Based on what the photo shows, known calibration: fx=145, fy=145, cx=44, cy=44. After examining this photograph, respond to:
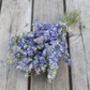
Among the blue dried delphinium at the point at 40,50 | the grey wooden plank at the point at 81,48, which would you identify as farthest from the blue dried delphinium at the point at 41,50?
the grey wooden plank at the point at 81,48

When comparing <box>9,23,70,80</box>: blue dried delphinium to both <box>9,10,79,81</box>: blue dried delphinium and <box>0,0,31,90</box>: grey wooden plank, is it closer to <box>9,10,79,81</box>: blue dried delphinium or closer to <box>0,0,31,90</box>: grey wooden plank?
<box>9,10,79,81</box>: blue dried delphinium

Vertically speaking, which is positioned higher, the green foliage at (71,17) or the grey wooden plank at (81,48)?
the green foliage at (71,17)

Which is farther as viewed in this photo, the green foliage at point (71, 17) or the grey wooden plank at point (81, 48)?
the green foliage at point (71, 17)

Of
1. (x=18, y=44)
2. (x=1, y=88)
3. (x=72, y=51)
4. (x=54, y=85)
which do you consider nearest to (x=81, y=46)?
(x=72, y=51)

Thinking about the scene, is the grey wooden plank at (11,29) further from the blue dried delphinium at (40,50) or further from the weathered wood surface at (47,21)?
the blue dried delphinium at (40,50)

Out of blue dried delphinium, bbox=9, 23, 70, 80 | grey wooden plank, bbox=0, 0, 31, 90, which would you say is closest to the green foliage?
blue dried delphinium, bbox=9, 23, 70, 80

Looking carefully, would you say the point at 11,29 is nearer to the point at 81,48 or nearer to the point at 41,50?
the point at 41,50

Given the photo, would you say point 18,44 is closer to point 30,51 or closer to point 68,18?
point 30,51
